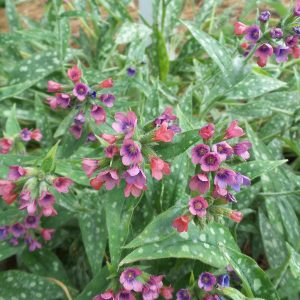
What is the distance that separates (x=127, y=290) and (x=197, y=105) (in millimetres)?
1174

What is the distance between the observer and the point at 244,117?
6.84 feet

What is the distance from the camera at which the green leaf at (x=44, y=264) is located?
1.70m

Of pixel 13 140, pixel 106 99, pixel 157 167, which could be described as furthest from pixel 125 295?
pixel 13 140

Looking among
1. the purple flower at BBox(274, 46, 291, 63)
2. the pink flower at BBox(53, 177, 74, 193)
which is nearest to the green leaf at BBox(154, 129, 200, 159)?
the pink flower at BBox(53, 177, 74, 193)

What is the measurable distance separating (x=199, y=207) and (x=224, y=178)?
98mm

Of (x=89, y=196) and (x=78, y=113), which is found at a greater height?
(x=78, y=113)

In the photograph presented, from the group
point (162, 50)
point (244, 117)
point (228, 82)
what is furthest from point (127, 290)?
point (162, 50)

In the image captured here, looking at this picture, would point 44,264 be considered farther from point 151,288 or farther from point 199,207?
point 199,207

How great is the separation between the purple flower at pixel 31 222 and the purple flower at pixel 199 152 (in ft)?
2.08

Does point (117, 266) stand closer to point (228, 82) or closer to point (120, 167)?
point (120, 167)

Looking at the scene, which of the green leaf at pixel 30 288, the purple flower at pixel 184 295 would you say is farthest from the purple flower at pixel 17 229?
the purple flower at pixel 184 295

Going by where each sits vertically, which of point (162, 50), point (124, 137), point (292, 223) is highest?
point (124, 137)

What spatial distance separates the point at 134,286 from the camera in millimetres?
1276

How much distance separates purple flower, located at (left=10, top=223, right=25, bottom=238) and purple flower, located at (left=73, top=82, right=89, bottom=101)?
471 mm
